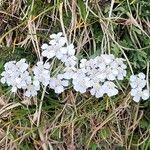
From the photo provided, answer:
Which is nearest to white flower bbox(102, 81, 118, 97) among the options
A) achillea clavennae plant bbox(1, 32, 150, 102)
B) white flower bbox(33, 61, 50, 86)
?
achillea clavennae plant bbox(1, 32, 150, 102)

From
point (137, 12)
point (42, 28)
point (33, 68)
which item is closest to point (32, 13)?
point (42, 28)

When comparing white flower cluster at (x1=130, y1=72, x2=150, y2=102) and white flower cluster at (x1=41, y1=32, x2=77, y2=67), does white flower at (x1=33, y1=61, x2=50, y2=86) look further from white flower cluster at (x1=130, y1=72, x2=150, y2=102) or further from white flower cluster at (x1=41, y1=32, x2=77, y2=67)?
white flower cluster at (x1=130, y1=72, x2=150, y2=102)

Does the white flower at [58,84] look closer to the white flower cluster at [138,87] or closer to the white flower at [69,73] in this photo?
the white flower at [69,73]

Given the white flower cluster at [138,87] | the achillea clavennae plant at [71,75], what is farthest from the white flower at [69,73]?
the white flower cluster at [138,87]

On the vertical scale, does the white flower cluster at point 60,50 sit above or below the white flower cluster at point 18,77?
above

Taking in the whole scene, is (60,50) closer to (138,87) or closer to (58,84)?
(58,84)

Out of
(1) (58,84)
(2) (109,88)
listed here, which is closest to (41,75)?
(1) (58,84)

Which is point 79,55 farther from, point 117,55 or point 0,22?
point 0,22
